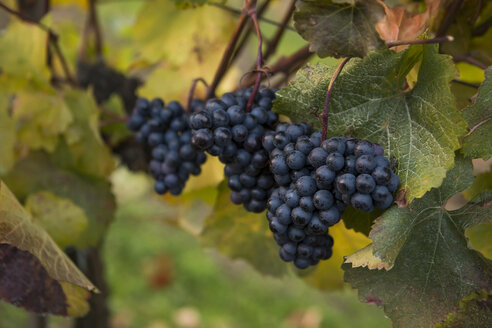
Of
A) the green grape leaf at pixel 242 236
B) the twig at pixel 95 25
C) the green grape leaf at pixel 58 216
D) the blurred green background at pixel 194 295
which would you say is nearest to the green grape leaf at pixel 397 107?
the green grape leaf at pixel 242 236

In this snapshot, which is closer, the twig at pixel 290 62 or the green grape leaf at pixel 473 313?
the green grape leaf at pixel 473 313

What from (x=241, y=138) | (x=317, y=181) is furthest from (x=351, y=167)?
(x=241, y=138)

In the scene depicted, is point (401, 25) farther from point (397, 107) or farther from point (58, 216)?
point (58, 216)

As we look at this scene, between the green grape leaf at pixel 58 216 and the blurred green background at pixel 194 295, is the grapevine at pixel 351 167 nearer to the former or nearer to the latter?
the green grape leaf at pixel 58 216

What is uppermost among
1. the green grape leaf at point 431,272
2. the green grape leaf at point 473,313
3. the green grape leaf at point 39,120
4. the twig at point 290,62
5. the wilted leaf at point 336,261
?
the twig at point 290,62

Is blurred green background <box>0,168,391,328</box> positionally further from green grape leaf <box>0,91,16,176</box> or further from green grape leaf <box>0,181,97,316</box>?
green grape leaf <box>0,181,97,316</box>

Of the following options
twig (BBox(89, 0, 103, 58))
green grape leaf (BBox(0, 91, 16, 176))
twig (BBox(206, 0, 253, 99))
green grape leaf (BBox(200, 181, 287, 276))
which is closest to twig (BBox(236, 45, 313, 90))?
twig (BBox(206, 0, 253, 99))

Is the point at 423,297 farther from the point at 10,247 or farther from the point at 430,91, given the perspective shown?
the point at 10,247

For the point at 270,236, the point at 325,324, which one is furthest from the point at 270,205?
the point at 325,324
